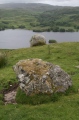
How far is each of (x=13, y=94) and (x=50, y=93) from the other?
4.23 metres

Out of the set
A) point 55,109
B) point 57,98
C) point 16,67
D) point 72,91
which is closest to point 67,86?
point 72,91

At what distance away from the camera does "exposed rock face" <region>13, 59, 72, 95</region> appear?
62.4ft

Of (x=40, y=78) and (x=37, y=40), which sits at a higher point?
(x=40, y=78)

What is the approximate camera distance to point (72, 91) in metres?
20.2

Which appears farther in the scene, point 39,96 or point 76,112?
point 39,96

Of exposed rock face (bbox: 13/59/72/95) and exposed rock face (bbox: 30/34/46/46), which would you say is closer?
exposed rock face (bbox: 13/59/72/95)

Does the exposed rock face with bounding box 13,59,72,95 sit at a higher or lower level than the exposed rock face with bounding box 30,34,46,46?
higher

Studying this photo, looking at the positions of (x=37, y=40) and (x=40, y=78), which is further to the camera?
(x=37, y=40)

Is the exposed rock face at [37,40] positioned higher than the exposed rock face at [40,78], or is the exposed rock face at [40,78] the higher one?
the exposed rock face at [40,78]

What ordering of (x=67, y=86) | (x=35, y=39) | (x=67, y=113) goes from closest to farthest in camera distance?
(x=67, y=113) < (x=67, y=86) < (x=35, y=39)

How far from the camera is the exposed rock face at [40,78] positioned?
19.0 metres

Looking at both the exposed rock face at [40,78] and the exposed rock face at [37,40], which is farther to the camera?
the exposed rock face at [37,40]

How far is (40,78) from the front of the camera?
19312 millimetres

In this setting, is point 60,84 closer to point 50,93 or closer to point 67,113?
point 50,93
